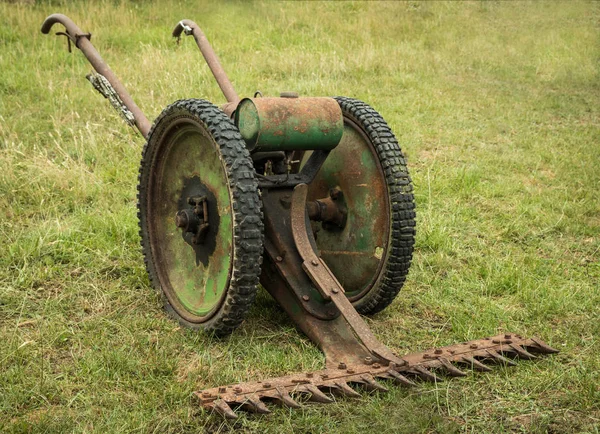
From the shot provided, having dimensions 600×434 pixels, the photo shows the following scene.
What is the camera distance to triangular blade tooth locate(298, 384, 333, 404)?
291cm

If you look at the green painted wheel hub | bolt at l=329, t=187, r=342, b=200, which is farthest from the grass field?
bolt at l=329, t=187, r=342, b=200

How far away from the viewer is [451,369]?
3170 millimetres

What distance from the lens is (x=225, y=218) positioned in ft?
11.5

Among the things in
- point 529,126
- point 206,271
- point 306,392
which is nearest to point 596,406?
point 306,392

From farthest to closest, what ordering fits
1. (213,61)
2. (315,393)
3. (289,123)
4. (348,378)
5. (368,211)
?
(213,61) < (368,211) < (289,123) < (348,378) < (315,393)

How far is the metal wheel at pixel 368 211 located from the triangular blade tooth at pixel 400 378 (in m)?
0.67

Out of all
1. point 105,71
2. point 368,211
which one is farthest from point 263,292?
point 105,71

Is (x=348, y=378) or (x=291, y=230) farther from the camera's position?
(x=291, y=230)

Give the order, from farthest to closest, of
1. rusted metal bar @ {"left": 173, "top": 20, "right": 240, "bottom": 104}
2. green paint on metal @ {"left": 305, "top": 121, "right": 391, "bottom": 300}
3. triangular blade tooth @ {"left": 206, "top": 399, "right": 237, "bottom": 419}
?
rusted metal bar @ {"left": 173, "top": 20, "right": 240, "bottom": 104}, green paint on metal @ {"left": 305, "top": 121, "right": 391, "bottom": 300}, triangular blade tooth @ {"left": 206, "top": 399, "right": 237, "bottom": 419}

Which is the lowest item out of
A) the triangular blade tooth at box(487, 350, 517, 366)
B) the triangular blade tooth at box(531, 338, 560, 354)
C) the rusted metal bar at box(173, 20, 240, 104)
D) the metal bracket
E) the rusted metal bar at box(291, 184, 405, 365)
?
the triangular blade tooth at box(531, 338, 560, 354)

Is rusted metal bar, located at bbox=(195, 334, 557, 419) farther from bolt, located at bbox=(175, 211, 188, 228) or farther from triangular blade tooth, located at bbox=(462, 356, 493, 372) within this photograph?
bolt, located at bbox=(175, 211, 188, 228)

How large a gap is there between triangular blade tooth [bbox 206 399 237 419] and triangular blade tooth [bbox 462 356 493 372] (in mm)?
1104

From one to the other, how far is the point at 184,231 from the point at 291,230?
590 millimetres

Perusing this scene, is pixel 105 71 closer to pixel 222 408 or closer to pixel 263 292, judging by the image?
pixel 263 292
